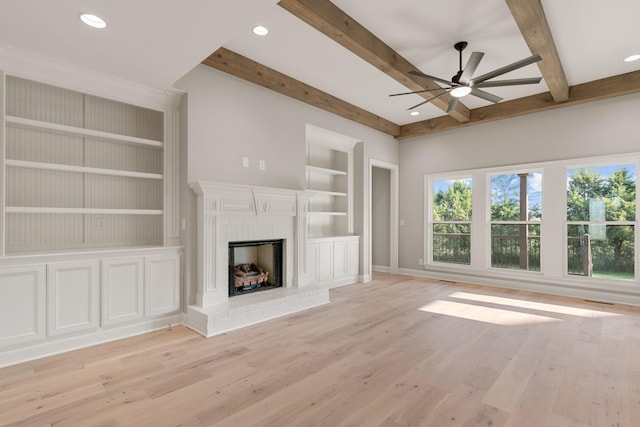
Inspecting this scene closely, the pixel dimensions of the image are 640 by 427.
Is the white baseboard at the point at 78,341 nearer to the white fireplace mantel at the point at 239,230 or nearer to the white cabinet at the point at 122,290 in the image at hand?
the white cabinet at the point at 122,290

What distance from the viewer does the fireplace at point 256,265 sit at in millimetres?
4037

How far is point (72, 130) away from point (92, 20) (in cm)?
124

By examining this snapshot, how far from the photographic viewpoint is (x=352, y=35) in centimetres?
312

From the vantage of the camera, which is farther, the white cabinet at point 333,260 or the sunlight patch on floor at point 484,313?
the white cabinet at point 333,260

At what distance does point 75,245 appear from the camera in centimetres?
328

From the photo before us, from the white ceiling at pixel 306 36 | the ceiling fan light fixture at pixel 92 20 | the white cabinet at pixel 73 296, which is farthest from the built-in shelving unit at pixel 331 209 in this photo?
the ceiling fan light fixture at pixel 92 20

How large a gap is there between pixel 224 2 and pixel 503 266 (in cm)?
578

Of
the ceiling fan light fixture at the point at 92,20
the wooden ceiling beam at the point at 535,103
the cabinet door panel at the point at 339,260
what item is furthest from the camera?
the cabinet door panel at the point at 339,260

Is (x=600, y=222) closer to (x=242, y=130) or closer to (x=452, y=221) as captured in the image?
(x=452, y=221)

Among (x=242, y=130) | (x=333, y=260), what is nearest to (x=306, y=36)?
(x=242, y=130)

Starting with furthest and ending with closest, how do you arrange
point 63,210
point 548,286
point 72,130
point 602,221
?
point 548,286 → point 602,221 → point 72,130 → point 63,210

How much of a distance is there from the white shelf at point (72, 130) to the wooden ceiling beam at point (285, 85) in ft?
3.80

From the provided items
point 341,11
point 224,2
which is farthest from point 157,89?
point 341,11

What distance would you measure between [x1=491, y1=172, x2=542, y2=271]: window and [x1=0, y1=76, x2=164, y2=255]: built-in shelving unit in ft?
18.0
